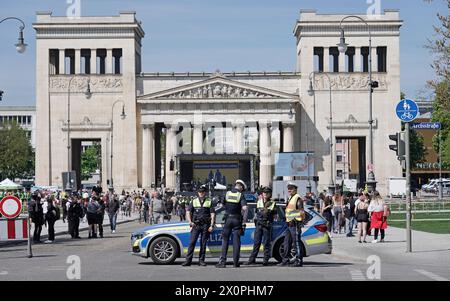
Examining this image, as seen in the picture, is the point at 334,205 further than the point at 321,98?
No

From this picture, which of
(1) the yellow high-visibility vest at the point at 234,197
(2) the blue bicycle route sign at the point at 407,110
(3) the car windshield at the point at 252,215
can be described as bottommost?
(3) the car windshield at the point at 252,215

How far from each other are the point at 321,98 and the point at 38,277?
309 feet

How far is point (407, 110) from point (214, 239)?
247 inches

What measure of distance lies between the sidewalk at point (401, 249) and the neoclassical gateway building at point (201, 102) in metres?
74.9

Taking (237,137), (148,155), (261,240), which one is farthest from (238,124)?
(261,240)

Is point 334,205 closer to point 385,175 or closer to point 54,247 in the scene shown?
point 54,247

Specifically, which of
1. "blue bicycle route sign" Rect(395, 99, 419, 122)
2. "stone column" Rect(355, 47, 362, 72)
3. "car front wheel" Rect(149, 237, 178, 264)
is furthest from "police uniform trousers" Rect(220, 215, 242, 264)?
"stone column" Rect(355, 47, 362, 72)

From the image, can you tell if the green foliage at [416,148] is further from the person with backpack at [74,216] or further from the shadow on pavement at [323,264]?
the shadow on pavement at [323,264]

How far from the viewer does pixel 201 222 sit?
2267cm

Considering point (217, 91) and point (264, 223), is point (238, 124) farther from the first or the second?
point (264, 223)

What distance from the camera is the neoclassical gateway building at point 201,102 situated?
365 feet

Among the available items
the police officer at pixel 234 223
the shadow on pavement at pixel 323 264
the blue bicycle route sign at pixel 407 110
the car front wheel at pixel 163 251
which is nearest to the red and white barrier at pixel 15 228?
the car front wheel at pixel 163 251

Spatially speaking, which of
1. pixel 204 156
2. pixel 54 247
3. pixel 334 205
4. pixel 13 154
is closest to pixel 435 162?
pixel 13 154
